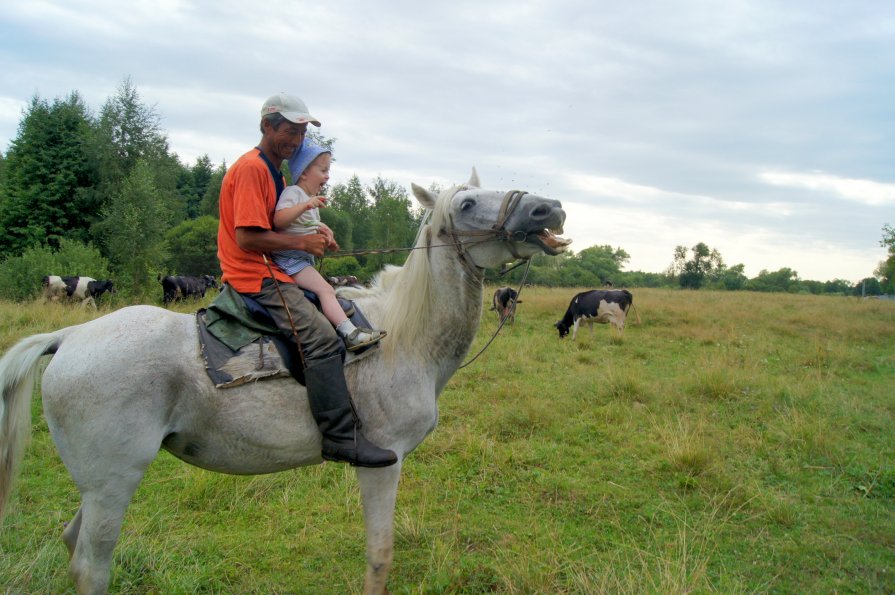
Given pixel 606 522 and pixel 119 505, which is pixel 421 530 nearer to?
pixel 606 522

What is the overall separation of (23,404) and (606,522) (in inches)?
173

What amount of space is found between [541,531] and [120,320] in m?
3.60

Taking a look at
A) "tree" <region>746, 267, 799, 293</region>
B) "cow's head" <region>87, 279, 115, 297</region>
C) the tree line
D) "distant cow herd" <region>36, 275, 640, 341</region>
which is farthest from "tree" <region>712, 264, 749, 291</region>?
"cow's head" <region>87, 279, 115, 297</region>

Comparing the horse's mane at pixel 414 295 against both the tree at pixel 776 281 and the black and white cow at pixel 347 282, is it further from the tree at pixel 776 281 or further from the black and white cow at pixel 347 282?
the tree at pixel 776 281

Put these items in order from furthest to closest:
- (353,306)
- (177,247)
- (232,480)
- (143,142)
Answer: (177,247)
(143,142)
(232,480)
(353,306)

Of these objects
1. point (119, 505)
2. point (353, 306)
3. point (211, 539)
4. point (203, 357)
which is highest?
point (353, 306)

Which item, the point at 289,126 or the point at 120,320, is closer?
the point at 120,320

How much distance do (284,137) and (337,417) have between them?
1621 millimetres

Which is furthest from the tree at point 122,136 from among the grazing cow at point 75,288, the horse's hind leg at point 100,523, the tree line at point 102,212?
the horse's hind leg at point 100,523

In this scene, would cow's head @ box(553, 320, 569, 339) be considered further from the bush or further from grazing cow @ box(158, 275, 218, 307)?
the bush

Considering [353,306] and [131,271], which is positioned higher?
[353,306]

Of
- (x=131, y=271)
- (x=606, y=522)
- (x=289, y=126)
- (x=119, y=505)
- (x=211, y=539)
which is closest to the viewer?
(x=119, y=505)

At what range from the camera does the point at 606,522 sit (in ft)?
15.6

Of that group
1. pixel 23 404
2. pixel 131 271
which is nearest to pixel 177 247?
pixel 131 271
